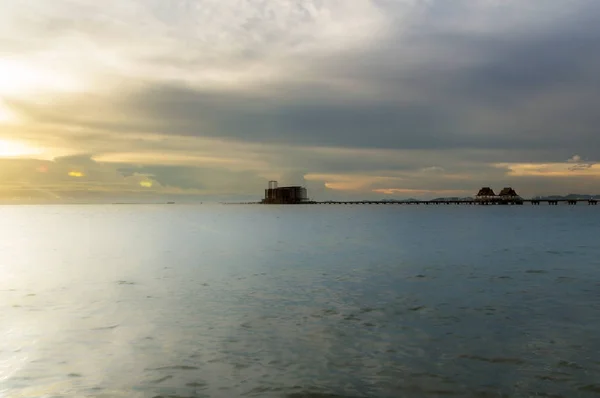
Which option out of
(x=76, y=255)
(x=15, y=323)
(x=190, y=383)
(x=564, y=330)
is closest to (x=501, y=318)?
(x=564, y=330)

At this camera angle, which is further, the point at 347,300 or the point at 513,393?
the point at 347,300

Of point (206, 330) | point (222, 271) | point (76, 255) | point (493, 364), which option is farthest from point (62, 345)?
point (76, 255)

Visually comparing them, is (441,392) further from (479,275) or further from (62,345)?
(479,275)

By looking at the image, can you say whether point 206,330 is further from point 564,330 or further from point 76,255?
point 76,255

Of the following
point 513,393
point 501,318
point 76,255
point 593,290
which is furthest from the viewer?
point 76,255

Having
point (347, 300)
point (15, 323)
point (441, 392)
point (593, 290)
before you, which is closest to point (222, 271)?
point (347, 300)

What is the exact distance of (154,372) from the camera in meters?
15.5

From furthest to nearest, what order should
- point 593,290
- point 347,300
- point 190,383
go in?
point 593,290
point 347,300
point 190,383

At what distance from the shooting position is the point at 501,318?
74.9 ft

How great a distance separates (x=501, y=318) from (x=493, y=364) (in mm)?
7376

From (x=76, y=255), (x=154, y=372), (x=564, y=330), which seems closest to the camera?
(x=154, y=372)

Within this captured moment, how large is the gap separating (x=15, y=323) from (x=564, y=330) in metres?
23.3

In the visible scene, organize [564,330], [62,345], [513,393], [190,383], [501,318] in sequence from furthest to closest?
[501,318] < [564,330] < [62,345] < [190,383] < [513,393]

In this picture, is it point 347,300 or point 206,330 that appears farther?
point 347,300
